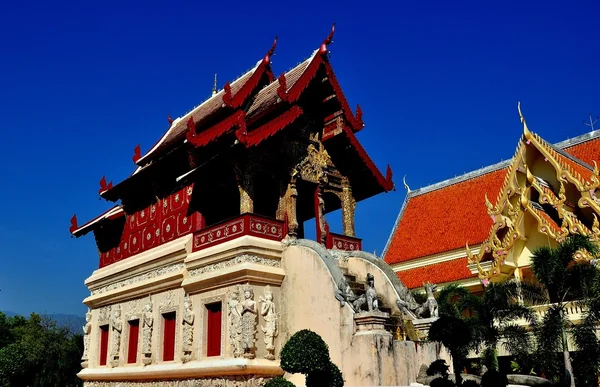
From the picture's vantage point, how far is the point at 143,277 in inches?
644

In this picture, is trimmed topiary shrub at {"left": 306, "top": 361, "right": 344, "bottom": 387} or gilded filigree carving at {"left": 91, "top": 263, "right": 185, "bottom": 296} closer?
trimmed topiary shrub at {"left": 306, "top": 361, "right": 344, "bottom": 387}

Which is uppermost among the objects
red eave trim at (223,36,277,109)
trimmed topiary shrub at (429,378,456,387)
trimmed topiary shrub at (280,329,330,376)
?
red eave trim at (223,36,277,109)

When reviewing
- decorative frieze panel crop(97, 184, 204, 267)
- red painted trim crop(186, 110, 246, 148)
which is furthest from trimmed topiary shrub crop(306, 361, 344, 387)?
decorative frieze panel crop(97, 184, 204, 267)

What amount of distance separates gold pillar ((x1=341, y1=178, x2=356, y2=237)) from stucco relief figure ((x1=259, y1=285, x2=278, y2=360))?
12.0 feet

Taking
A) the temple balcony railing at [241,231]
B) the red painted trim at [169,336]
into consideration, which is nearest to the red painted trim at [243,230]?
the temple balcony railing at [241,231]

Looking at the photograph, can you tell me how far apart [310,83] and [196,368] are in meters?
7.52

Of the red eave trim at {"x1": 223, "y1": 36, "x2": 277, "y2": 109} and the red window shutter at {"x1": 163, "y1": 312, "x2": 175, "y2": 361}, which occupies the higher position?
the red eave trim at {"x1": 223, "y1": 36, "x2": 277, "y2": 109}

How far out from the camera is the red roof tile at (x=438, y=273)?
2194 cm

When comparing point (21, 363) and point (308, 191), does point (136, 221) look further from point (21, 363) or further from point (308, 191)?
point (21, 363)

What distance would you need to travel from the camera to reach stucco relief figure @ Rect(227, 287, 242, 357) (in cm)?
1211

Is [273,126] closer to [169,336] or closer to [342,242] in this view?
[342,242]

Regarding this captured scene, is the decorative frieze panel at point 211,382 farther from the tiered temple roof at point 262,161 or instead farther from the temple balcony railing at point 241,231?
the tiered temple roof at point 262,161

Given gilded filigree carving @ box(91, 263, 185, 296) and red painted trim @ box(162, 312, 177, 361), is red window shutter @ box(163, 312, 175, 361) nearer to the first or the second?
red painted trim @ box(162, 312, 177, 361)

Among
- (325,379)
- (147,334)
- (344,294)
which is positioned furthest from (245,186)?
(325,379)
